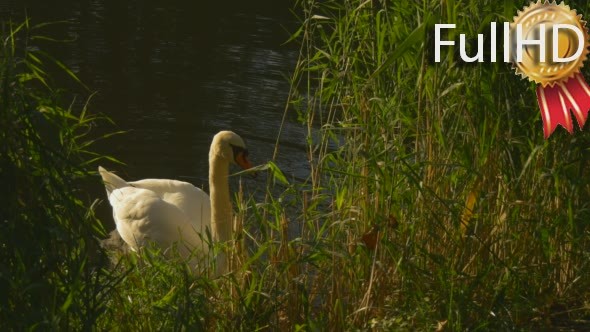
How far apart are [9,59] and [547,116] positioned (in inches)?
90.8

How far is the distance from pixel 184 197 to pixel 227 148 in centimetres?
60

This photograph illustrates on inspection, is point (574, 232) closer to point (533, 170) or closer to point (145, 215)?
point (533, 170)

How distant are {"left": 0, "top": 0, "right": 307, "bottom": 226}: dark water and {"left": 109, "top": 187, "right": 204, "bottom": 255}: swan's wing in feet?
3.44

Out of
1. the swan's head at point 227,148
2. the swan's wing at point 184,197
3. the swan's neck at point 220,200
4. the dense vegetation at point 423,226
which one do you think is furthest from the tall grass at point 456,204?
the swan's wing at point 184,197

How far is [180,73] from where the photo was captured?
1152 cm

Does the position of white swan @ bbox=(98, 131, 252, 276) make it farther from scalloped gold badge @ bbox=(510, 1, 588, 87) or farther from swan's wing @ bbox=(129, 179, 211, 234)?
scalloped gold badge @ bbox=(510, 1, 588, 87)

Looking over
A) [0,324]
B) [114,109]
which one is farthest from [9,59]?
[114,109]

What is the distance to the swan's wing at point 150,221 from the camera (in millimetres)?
7422

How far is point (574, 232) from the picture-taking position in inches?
192

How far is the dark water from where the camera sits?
377 inches

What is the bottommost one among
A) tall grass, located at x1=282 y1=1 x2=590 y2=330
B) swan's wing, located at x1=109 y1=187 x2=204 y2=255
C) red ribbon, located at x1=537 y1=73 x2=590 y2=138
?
swan's wing, located at x1=109 y1=187 x2=204 y2=255

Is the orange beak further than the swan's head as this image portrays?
Yes

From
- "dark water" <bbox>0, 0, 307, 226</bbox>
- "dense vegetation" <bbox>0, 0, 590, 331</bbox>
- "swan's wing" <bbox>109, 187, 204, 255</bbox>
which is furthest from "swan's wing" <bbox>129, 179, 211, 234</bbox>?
"dense vegetation" <bbox>0, 0, 590, 331</bbox>

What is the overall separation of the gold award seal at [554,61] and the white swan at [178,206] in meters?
2.46
